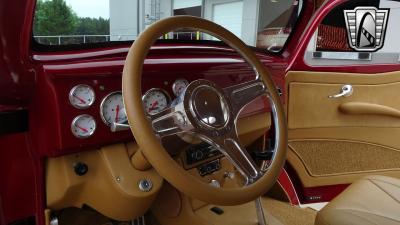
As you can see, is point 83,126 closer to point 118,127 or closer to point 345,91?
point 118,127

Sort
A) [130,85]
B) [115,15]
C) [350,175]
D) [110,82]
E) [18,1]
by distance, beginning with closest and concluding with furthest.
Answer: [130,85]
[18,1]
[110,82]
[115,15]
[350,175]

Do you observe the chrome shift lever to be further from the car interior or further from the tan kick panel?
the tan kick panel

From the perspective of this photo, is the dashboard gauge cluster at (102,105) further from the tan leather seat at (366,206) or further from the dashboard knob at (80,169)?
the tan leather seat at (366,206)

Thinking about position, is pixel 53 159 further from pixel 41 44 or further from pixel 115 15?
pixel 115 15

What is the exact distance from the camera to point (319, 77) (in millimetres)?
1968

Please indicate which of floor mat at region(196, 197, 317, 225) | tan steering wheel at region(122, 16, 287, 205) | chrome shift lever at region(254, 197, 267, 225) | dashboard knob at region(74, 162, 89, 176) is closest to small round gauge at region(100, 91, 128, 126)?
dashboard knob at region(74, 162, 89, 176)

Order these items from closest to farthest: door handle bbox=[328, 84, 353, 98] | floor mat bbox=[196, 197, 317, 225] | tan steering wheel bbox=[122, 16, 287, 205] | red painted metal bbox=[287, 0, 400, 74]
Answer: tan steering wheel bbox=[122, 16, 287, 205] → floor mat bbox=[196, 197, 317, 225] → red painted metal bbox=[287, 0, 400, 74] → door handle bbox=[328, 84, 353, 98]

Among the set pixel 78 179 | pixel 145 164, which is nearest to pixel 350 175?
pixel 145 164

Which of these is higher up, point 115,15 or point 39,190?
point 115,15

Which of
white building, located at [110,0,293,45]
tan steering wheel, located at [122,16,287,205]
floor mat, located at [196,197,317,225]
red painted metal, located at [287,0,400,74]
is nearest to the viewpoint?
tan steering wheel, located at [122,16,287,205]

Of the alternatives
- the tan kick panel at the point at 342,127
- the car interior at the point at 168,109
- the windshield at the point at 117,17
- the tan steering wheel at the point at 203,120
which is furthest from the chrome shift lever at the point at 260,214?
the windshield at the point at 117,17

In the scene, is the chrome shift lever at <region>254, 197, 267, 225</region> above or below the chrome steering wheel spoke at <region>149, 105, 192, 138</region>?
below

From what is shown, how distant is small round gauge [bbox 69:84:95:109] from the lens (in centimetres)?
106

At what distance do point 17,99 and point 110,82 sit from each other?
26 cm
